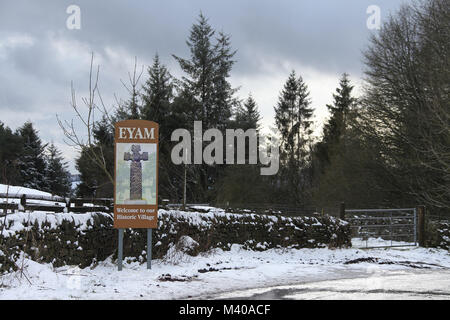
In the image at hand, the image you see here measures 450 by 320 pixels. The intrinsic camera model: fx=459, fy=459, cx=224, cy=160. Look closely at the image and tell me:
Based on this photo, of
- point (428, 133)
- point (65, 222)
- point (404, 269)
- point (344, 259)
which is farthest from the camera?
point (428, 133)

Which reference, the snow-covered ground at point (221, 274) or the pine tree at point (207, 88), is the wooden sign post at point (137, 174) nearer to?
the snow-covered ground at point (221, 274)

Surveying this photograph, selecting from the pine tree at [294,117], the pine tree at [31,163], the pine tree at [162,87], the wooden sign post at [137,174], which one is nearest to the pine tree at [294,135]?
the pine tree at [294,117]

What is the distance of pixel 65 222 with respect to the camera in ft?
27.7

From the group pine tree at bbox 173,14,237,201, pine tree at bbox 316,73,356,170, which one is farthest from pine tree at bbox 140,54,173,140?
pine tree at bbox 316,73,356,170

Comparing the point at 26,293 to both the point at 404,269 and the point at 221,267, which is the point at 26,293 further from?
the point at 404,269

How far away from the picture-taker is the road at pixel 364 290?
7402 mm

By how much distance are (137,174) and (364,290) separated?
4.86m

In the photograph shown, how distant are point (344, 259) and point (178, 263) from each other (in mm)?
4965

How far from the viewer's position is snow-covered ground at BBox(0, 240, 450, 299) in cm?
710

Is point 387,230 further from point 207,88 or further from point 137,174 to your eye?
point 207,88

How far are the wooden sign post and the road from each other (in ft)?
8.38

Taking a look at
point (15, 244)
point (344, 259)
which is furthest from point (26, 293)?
point (344, 259)

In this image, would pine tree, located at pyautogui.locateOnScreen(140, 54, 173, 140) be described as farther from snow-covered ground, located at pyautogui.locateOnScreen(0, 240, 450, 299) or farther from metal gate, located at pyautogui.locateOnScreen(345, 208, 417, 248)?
snow-covered ground, located at pyautogui.locateOnScreen(0, 240, 450, 299)

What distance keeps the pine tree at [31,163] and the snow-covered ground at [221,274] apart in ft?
147
